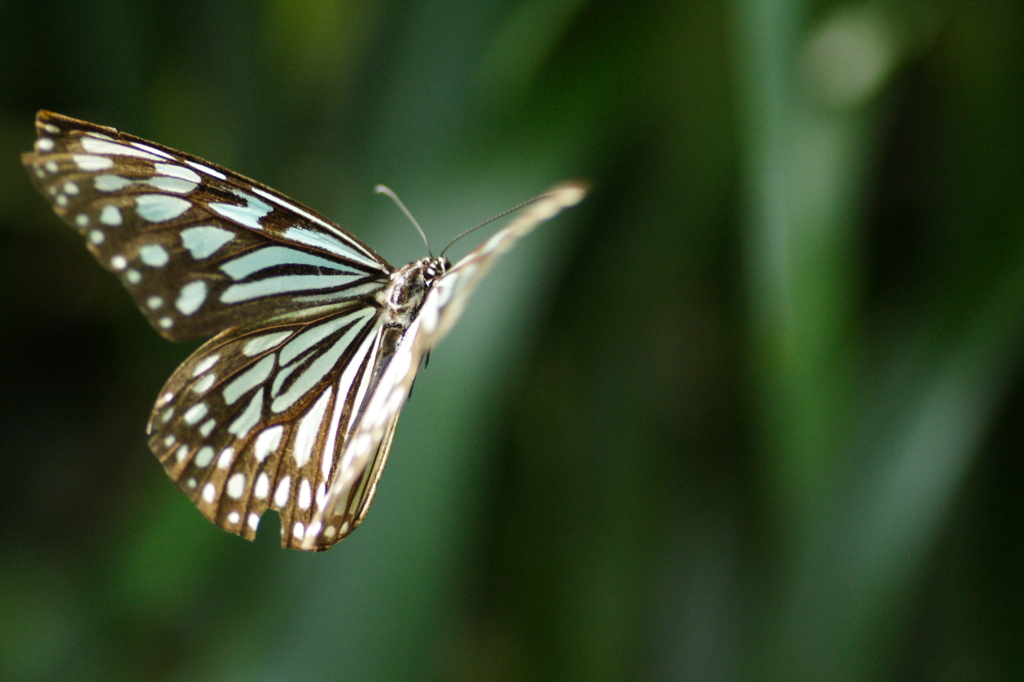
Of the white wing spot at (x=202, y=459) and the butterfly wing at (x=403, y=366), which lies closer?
the butterfly wing at (x=403, y=366)

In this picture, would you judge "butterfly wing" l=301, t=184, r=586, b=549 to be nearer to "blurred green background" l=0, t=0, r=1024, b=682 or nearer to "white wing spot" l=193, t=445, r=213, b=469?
"white wing spot" l=193, t=445, r=213, b=469

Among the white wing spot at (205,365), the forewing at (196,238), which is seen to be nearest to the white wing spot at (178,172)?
the forewing at (196,238)

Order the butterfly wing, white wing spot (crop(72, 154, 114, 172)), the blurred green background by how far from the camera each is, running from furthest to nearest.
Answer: the blurred green background → white wing spot (crop(72, 154, 114, 172)) → the butterfly wing

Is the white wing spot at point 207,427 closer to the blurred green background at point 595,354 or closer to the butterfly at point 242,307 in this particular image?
the butterfly at point 242,307

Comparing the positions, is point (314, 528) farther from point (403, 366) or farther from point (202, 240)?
point (202, 240)

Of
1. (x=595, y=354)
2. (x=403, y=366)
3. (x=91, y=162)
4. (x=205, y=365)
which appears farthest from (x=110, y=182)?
(x=595, y=354)

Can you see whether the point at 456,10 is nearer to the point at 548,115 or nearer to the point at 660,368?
the point at 548,115

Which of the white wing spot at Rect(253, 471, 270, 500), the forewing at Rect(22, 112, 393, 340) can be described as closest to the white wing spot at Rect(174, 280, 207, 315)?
the forewing at Rect(22, 112, 393, 340)
